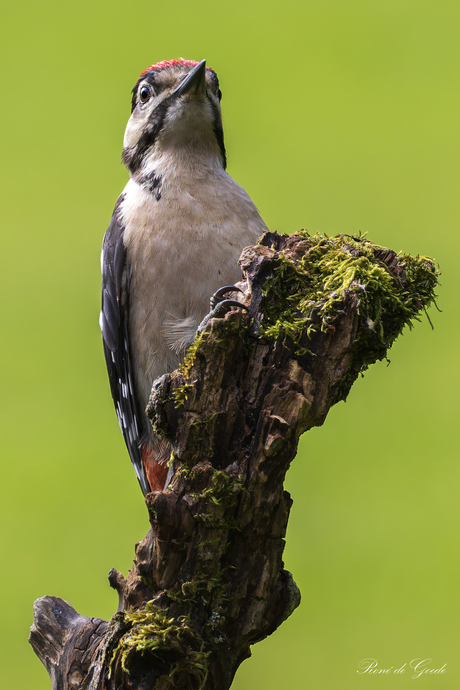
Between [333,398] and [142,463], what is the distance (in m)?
0.92

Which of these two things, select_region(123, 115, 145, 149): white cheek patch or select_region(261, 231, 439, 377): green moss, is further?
select_region(123, 115, 145, 149): white cheek patch

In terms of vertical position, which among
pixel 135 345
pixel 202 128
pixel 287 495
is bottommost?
pixel 287 495

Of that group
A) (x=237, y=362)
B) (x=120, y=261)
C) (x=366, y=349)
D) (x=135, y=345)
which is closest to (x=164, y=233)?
(x=120, y=261)

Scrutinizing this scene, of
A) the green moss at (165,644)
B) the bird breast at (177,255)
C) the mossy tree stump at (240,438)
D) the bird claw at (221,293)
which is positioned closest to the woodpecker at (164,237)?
the bird breast at (177,255)

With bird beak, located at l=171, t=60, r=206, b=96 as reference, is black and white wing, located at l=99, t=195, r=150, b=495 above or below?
below

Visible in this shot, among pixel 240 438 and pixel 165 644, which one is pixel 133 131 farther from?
pixel 165 644

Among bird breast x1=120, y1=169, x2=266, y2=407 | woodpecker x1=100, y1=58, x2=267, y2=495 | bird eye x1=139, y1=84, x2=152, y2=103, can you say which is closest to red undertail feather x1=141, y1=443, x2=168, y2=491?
woodpecker x1=100, y1=58, x2=267, y2=495

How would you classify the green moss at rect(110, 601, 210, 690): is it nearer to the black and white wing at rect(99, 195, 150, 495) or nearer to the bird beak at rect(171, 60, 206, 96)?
the black and white wing at rect(99, 195, 150, 495)

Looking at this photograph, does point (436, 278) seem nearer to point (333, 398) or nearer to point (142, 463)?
point (333, 398)

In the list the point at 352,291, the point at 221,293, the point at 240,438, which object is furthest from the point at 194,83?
the point at 240,438

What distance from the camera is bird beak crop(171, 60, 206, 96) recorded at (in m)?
1.77

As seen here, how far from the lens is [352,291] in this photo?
124 centimetres

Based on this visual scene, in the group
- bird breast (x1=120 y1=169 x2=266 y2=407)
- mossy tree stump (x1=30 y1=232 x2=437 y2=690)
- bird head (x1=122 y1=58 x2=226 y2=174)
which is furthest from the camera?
bird head (x1=122 y1=58 x2=226 y2=174)

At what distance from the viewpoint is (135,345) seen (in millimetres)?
1902
